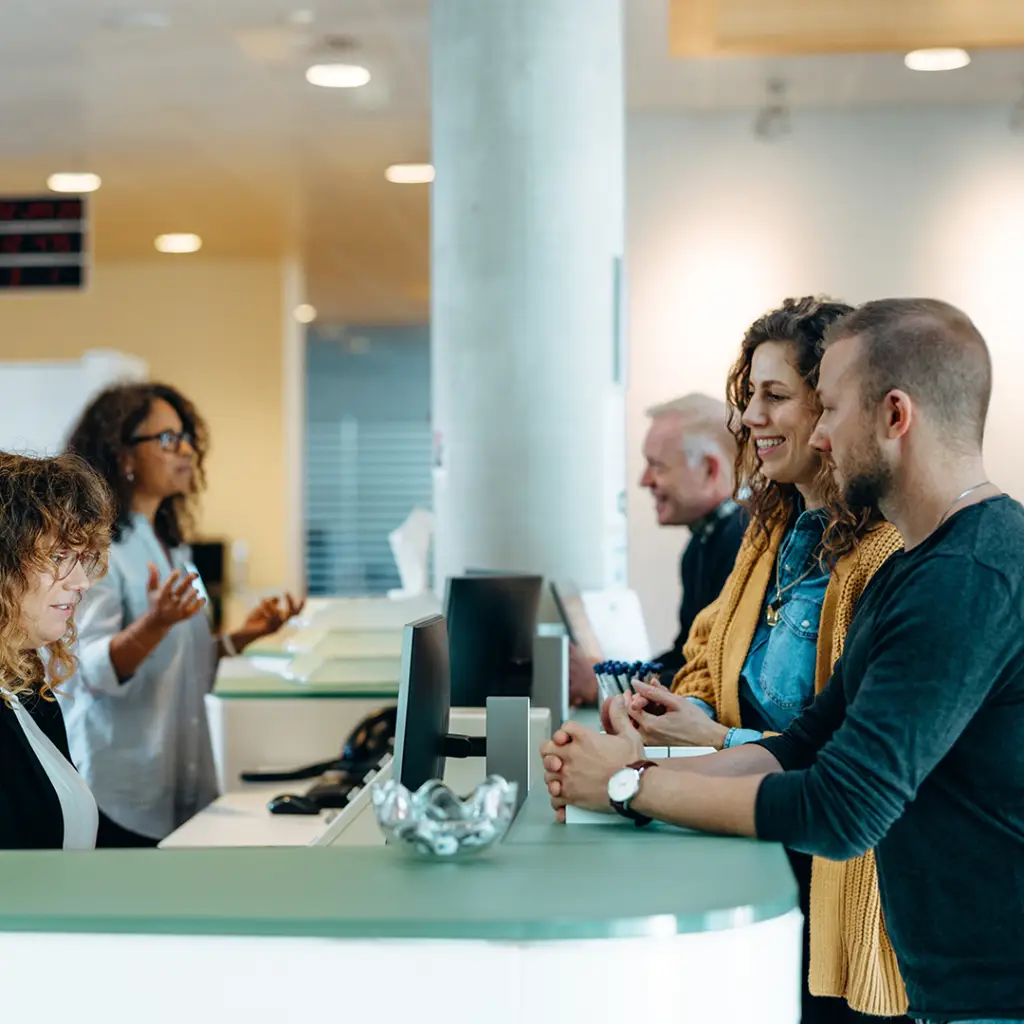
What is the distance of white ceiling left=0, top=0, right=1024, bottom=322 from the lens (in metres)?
5.37

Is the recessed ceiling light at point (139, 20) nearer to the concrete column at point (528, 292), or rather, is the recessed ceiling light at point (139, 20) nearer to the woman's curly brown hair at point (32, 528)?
the concrete column at point (528, 292)

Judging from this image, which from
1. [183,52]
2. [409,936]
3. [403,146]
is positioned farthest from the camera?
[403,146]

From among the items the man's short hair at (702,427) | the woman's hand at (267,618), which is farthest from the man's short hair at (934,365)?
the woman's hand at (267,618)

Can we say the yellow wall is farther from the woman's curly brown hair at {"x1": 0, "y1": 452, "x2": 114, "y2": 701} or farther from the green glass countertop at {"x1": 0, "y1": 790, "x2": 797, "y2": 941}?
the green glass countertop at {"x1": 0, "y1": 790, "x2": 797, "y2": 941}

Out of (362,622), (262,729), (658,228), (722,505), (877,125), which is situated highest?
(877,125)

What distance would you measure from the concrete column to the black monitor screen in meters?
2.25

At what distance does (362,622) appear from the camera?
Answer: 427 cm

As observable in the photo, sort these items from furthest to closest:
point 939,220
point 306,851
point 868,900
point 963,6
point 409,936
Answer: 1. point 939,220
2. point 963,6
3. point 868,900
4. point 306,851
5. point 409,936

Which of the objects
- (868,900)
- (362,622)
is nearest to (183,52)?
(362,622)

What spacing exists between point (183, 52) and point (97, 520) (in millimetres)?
4090

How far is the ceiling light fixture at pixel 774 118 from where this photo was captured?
621 centimetres

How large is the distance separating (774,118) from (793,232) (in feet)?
1.67

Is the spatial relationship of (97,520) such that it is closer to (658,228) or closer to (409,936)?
(409,936)

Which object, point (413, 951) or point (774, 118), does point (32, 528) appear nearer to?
point (413, 951)
